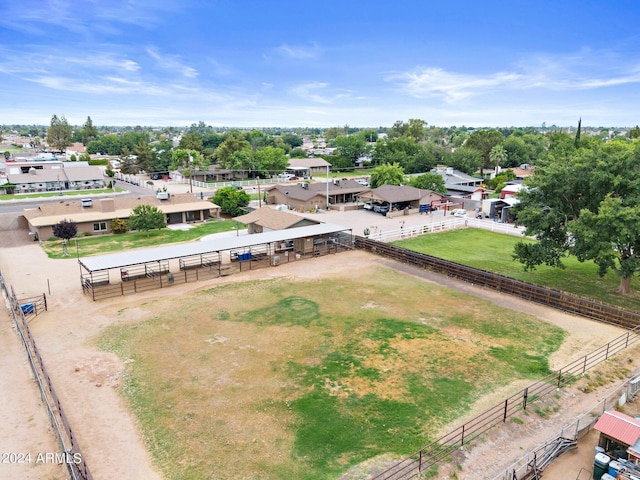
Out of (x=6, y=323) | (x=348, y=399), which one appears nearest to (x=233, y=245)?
(x=6, y=323)

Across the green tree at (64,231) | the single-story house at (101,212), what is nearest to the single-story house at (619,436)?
the green tree at (64,231)

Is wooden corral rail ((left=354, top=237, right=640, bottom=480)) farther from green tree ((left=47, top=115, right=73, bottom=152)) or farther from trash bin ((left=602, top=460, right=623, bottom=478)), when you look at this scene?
green tree ((left=47, top=115, right=73, bottom=152))

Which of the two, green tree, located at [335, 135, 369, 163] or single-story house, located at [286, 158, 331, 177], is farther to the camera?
green tree, located at [335, 135, 369, 163]

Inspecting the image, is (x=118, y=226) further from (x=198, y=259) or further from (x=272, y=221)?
(x=272, y=221)

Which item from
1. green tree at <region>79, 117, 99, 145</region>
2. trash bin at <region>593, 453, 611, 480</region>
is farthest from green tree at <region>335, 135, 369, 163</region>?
green tree at <region>79, 117, 99, 145</region>

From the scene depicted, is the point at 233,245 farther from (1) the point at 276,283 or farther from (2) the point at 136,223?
(2) the point at 136,223

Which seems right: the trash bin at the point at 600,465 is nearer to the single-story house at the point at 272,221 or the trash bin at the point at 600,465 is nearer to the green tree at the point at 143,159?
the single-story house at the point at 272,221
